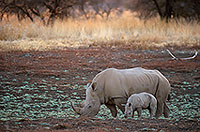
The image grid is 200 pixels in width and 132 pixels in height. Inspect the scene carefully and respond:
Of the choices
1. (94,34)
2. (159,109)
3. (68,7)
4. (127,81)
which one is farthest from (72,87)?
(68,7)

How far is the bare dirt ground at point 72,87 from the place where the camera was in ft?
19.2

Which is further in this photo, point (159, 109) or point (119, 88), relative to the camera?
point (159, 109)

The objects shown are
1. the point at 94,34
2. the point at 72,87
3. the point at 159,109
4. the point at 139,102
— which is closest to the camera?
the point at 139,102

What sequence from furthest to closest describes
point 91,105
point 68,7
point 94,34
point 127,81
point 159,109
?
point 68,7 < point 94,34 < point 159,109 < point 127,81 < point 91,105

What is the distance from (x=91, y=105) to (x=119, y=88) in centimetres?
63

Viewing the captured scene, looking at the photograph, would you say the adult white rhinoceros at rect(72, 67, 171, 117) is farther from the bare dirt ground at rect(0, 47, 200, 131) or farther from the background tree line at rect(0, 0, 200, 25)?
the background tree line at rect(0, 0, 200, 25)

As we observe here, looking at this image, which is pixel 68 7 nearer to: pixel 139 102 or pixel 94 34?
pixel 94 34

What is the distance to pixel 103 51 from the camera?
15.3m

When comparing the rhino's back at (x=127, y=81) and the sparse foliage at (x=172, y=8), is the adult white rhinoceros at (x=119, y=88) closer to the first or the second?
the rhino's back at (x=127, y=81)

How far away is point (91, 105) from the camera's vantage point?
6.60 meters

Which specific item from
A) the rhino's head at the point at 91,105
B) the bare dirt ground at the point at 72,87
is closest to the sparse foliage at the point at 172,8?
the bare dirt ground at the point at 72,87

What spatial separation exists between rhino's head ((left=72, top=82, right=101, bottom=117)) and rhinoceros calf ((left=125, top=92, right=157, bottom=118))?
580 mm

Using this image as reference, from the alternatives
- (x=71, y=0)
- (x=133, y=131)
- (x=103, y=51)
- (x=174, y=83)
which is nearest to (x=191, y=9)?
(x=71, y=0)

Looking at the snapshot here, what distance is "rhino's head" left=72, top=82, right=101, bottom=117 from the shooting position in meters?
6.54
